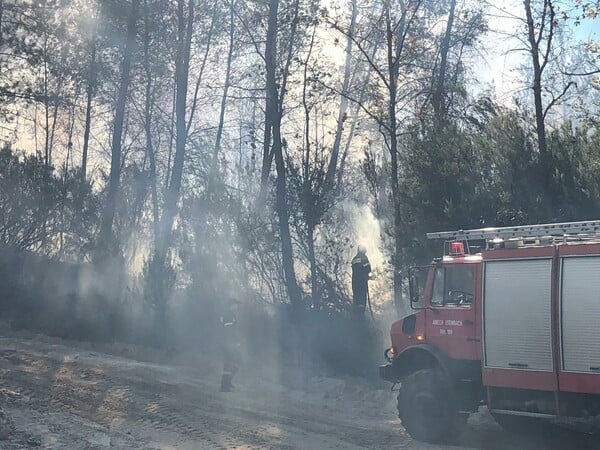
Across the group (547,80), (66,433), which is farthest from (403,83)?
(66,433)

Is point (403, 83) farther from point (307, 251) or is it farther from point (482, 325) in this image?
point (482, 325)

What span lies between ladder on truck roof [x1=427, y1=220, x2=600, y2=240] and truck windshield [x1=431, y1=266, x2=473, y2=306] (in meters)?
0.57

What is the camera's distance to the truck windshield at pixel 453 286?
30.0 ft

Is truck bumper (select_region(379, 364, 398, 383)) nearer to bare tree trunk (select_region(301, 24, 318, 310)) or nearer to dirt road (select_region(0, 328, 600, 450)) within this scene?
dirt road (select_region(0, 328, 600, 450))

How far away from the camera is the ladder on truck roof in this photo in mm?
8070

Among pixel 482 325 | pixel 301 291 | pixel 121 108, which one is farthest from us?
pixel 121 108

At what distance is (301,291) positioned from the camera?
18953mm

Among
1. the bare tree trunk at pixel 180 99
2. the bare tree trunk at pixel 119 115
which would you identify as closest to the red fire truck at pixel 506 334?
the bare tree trunk at pixel 180 99

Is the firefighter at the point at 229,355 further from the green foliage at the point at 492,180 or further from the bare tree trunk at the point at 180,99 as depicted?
the bare tree trunk at the point at 180,99

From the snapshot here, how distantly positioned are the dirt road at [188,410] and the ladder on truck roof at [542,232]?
273 cm

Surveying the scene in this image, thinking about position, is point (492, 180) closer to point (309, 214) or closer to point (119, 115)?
point (309, 214)

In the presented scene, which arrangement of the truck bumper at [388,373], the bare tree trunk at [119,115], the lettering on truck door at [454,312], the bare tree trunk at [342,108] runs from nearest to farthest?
the lettering on truck door at [454,312] < the truck bumper at [388,373] < the bare tree trunk at [342,108] < the bare tree trunk at [119,115]

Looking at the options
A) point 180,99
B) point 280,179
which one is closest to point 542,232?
point 280,179

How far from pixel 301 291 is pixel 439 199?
5.90 metres
